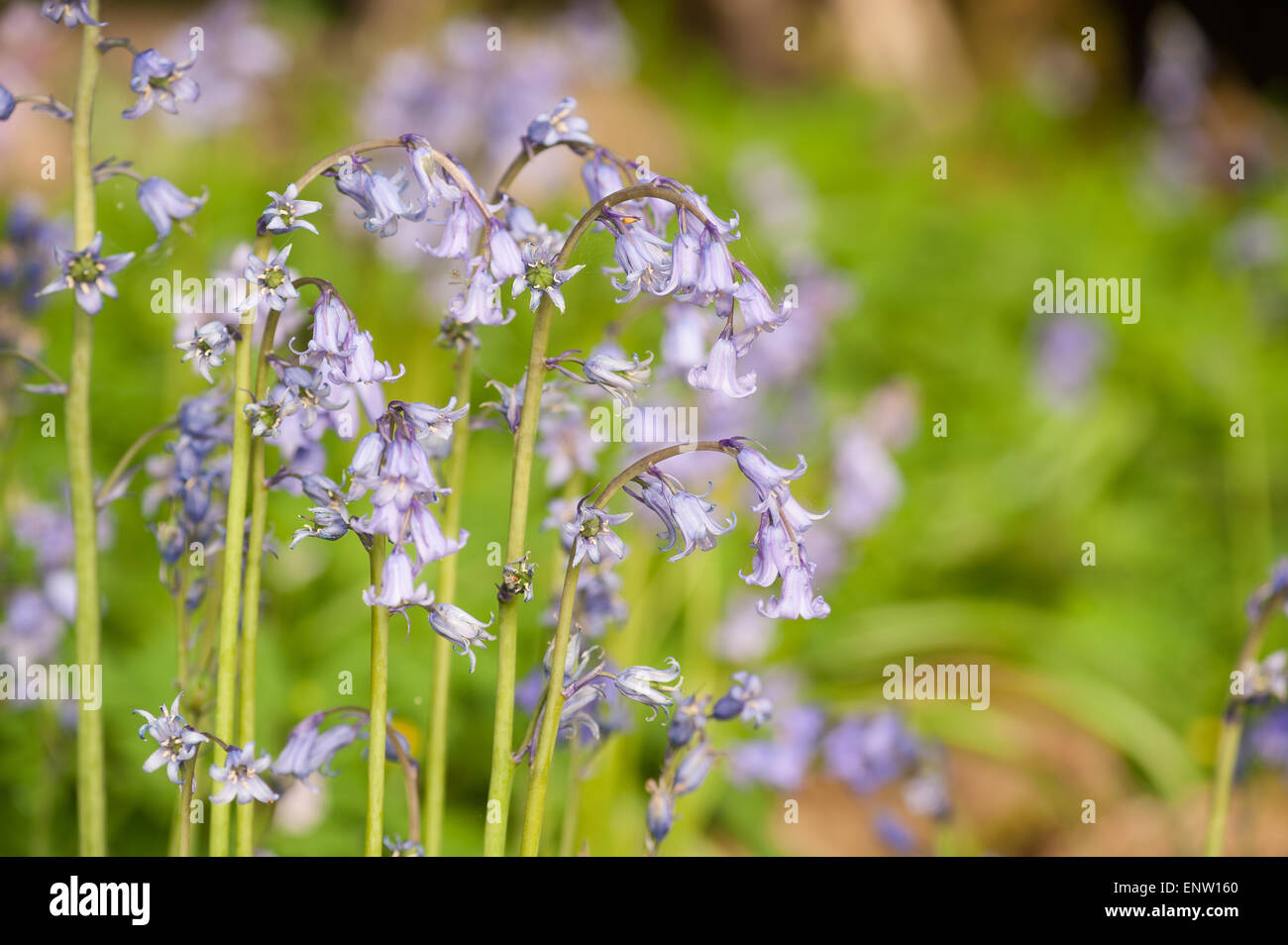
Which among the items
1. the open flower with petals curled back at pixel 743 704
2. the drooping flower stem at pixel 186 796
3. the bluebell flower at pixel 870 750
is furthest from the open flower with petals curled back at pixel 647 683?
the bluebell flower at pixel 870 750

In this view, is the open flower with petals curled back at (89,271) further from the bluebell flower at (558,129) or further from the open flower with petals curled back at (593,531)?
the open flower with petals curled back at (593,531)

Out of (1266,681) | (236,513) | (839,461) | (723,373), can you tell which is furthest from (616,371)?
(839,461)

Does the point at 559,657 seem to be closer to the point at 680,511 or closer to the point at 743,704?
the point at 680,511

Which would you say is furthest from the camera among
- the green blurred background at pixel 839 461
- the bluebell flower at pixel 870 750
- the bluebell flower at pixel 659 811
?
the green blurred background at pixel 839 461

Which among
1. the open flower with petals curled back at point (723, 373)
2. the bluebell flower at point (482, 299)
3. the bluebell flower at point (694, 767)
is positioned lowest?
the bluebell flower at point (694, 767)
